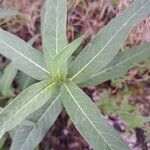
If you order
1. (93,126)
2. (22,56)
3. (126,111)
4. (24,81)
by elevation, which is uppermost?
(22,56)

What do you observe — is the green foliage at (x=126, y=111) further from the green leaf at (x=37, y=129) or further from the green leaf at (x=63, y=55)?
the green leaf at (x=63, y=55)

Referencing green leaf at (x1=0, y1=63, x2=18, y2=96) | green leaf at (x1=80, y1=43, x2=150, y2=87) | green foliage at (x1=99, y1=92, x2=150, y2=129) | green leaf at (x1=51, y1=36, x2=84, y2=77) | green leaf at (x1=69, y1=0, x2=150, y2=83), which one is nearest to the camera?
green leaf at (x1=51, y1=36, x2=84, y2=77)

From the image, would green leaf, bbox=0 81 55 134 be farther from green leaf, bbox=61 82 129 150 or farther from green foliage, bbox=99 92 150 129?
green foliage, bbox=99 92 150 129

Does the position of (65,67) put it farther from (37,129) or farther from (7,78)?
(7,78)

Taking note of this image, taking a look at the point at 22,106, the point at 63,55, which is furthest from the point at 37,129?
the point at 63,55

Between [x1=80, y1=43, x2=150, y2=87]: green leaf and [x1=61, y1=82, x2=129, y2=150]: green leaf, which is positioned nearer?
[x1=61, y1=82, x2=129, y2=150]: green leaf

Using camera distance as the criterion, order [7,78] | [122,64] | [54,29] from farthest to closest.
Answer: [7,78] → [122,64] → [54,29]

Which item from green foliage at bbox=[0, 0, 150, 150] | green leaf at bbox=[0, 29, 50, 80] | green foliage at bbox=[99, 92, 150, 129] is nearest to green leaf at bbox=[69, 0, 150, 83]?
green foliage at bbox=[0, 0, 150, 150]
